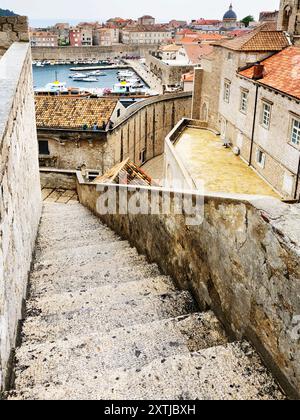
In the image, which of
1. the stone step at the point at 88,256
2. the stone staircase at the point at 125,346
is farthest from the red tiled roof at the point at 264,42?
the stone staircase at the point at 125,346

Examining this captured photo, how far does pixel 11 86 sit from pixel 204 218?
11.1 ft

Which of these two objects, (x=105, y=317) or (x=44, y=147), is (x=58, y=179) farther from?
(x=105, y=317)

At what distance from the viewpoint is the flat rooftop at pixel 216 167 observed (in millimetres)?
17406

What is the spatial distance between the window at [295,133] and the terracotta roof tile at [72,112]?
13.4 m

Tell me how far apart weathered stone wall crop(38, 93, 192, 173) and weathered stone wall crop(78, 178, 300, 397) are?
21.7 m

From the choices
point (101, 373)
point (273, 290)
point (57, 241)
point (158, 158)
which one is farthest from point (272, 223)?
point (158, 158)

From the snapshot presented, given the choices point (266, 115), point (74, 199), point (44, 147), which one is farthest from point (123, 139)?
point (74, 199)

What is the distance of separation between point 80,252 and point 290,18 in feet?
72.8

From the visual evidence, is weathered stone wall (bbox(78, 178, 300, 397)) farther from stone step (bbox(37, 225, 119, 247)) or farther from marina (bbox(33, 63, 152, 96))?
marina (bbox(33, 63, 152, 96))

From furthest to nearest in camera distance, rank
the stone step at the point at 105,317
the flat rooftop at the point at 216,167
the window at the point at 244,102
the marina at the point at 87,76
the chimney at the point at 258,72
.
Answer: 1. the marina at the point at 87,76
2. the window at the point at 244,102
3. the chimney at the point at 258,72
4. the flat rooftop at the point at 216,167
5. the stone step at the point at 105,317

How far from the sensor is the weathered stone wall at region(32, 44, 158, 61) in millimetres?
112500

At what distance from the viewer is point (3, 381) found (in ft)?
10.4

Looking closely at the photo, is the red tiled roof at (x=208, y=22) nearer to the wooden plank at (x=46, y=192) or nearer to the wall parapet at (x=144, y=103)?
the wall parapet at (x=144, y=103)

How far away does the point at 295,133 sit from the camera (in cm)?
A: 1628
